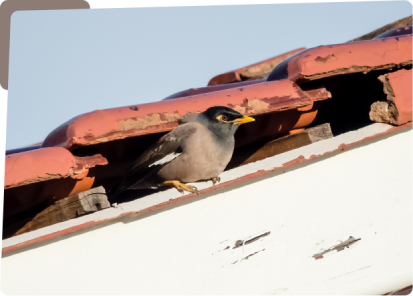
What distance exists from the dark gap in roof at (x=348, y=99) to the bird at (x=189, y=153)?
0.54 m

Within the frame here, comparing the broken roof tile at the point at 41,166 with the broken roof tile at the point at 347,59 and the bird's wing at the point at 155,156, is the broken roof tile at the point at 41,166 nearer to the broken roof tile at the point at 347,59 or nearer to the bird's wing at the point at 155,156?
the bird's wing at the point at 155,156

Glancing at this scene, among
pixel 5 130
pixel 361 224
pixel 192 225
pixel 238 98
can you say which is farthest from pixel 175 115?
pixel 361 224

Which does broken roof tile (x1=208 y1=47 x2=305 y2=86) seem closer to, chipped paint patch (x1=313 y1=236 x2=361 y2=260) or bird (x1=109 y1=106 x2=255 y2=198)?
bird (x1=109 y1=106 x2=255 y2=198)

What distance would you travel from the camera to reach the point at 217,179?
7.43ft

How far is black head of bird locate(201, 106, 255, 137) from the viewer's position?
2418 millimetres

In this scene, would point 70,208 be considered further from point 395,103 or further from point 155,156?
point 395,103

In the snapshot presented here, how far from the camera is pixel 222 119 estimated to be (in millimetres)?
2541

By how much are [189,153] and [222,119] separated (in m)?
0.27

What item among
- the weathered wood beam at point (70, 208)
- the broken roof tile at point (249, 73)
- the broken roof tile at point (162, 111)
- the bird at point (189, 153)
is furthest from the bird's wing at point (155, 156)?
the broken roof tile at point (249, 73)

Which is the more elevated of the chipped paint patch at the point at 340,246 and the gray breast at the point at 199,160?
the gray breast at the point at 199,160

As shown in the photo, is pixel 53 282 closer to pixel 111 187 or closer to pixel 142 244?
pixel 142 244

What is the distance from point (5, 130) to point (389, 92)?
1.96 m

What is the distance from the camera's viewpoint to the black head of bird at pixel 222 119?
2418mm

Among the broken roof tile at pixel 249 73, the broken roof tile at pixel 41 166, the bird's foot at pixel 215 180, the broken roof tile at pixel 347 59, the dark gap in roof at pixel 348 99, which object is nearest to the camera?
the broken roof tile at pixel 41 166
